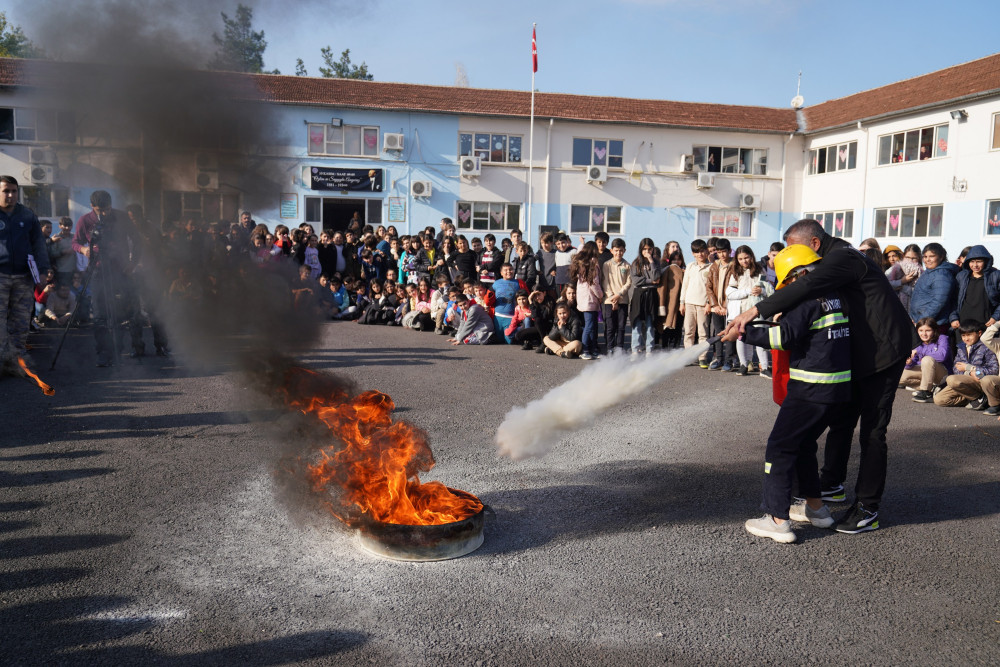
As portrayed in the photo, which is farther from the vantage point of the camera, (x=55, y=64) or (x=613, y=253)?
(x=613, y=253)

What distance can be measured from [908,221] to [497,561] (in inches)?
1054

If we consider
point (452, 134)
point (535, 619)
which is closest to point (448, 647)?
point (535, 619)

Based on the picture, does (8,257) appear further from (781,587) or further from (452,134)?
(452,134)

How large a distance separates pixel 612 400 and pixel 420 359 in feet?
22.8

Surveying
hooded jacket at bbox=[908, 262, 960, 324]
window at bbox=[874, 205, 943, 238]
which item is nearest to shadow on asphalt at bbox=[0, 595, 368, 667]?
hooded jacket at bbox=[908, 262, 960, 324]

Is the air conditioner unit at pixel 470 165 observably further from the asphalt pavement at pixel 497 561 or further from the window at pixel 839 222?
the asphalt pavement at pixel 497 561

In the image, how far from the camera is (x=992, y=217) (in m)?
23.2

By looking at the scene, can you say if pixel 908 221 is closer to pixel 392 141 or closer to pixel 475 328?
pixel 392 141

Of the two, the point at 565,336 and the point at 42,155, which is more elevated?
the point at 42,155

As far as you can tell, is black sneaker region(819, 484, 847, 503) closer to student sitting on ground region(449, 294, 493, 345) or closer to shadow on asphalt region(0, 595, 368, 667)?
shadow on asphalt region(0, 595, 368, 667)

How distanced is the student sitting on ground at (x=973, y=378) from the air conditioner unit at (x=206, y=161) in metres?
8.44

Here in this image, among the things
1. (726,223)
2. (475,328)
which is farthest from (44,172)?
(726,223)

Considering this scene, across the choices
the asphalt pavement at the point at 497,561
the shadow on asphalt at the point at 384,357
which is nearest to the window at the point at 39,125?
the asphalt pavement at the point at 497,561

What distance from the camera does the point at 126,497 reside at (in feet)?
17.0
